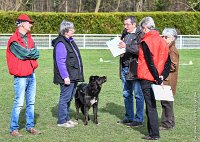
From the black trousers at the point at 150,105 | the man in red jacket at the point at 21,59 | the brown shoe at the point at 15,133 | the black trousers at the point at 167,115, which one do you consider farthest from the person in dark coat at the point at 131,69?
the brown shoe at the point at 15,133

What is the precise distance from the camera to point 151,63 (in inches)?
261

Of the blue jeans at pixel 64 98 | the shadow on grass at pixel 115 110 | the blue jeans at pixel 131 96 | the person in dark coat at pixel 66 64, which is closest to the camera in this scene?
the person in dark coat at pixel 66 64

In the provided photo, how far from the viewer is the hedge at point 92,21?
101 ft

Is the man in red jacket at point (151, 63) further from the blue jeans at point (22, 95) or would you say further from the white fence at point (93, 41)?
the white fence at point (93, 41)

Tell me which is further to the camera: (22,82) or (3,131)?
(3,131)

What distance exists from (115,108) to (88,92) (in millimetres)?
1826

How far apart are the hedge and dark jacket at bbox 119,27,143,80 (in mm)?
23739

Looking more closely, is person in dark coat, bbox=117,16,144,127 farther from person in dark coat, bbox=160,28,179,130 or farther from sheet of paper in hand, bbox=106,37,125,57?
person in dark coat, bbox=160,28,179,130

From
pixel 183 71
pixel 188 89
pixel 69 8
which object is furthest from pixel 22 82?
pixel 69 8

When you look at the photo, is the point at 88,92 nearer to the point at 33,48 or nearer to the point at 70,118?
the point at 70,118

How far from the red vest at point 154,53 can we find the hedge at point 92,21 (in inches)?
978

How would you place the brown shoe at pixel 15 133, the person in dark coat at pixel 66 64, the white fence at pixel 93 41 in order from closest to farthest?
the brown shoe at pixel 15 133, the person in dark coat at pixel 66 64, the white fence at pixel 93 41

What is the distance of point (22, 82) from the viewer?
22.8 feet

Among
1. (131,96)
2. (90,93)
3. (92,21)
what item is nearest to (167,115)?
(131,96)
